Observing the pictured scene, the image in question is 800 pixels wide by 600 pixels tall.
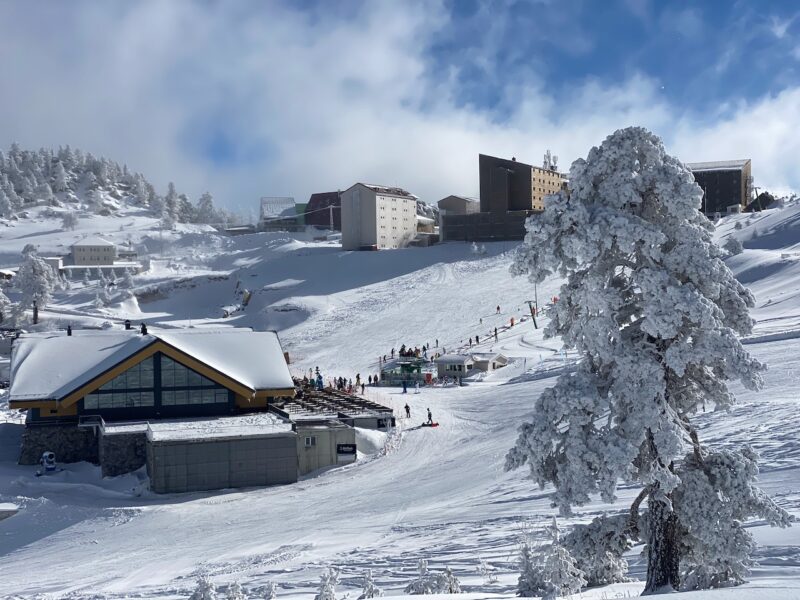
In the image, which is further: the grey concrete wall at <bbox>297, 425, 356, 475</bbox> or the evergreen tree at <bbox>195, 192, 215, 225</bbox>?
the evergreen tree at <bbox>195, 192, 215, 225</bbox>

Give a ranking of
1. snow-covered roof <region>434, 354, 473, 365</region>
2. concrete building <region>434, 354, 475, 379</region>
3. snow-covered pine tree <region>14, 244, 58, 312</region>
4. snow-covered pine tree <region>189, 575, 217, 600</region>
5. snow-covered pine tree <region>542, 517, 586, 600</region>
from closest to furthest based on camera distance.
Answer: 1. snow-covered pine tree <region>542, 517, 586, 600</region>
2. snow-covered pine tree <region>189, 575, 217, 600</region>
3. concrete building <region>434, 354, 475, 379</region>
4. snow-covered roof <region>434, 354, 473, 365</region>
5. snow-covered pine tree <region>14, 244, 58, 312</region>

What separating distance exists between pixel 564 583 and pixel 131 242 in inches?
5115

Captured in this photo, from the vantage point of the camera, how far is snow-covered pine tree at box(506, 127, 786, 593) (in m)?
8.98

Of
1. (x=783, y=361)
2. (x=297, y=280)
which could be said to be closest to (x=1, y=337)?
(x=297, y=280)

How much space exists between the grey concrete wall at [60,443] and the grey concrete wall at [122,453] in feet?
8.26

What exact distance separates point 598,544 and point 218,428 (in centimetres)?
1856

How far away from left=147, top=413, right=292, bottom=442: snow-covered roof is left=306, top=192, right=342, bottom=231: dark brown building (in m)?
108

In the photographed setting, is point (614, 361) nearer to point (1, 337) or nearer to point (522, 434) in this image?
point (522, 434)

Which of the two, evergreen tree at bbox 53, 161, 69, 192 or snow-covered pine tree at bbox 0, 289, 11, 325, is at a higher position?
evergreen tree at bbox 53, 161, 69, 192

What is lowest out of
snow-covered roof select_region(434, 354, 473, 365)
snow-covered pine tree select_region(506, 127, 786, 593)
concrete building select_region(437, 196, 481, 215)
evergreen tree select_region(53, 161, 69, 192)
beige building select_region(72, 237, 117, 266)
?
snow-covered roof select_region(434, 354, 473, 365)

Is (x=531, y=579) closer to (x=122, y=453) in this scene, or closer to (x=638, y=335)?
(x=638, y=335)

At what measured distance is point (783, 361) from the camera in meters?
29.1

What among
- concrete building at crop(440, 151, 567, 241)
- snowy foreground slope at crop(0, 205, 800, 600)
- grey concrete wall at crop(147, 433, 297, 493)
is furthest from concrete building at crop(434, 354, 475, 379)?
concrete building at crop(440, 151, 567, 241)

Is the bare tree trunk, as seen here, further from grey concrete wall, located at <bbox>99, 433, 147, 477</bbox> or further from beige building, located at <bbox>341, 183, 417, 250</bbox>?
beige building, located at <bbox>341, 183, 417, 250</bbox>
